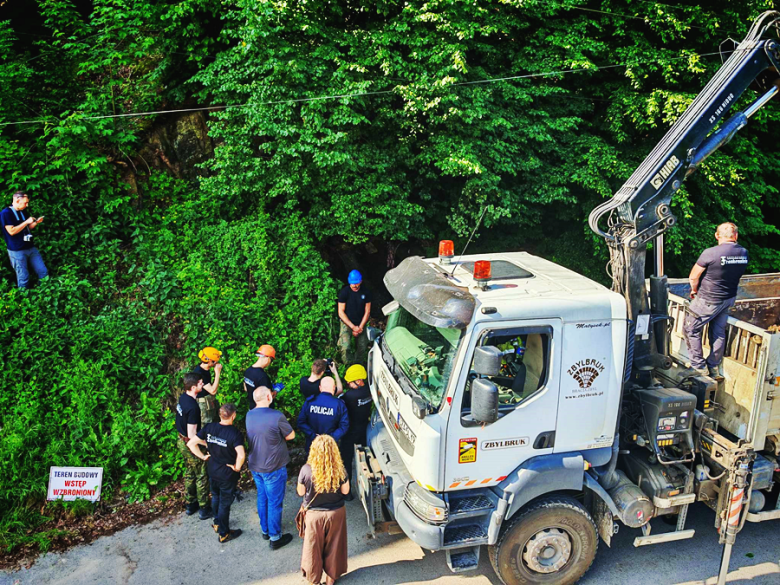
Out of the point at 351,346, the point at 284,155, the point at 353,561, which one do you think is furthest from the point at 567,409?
the point at 284,155

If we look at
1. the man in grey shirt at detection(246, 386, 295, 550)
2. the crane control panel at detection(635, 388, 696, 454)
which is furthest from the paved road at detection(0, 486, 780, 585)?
the crane control panel at detection(635, 388, 696, 454)

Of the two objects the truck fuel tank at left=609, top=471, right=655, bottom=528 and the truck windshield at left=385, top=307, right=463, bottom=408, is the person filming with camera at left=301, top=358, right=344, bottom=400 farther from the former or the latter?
the truck fuel tank at left=609, top=471, right=655, bottom=528

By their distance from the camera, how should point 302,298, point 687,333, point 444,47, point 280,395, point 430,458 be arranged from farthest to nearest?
1. point 302,298
2. point 444,47
3. point 280,395
4. point 687,333
5. point 430,458

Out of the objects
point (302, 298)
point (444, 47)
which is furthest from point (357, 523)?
point (444, 47)

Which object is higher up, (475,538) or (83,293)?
(83,293)

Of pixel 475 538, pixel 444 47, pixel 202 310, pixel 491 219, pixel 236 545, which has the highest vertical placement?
pixel 444 47

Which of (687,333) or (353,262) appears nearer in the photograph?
(687,333)

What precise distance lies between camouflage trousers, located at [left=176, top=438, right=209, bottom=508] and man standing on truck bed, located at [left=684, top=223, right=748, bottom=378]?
516 centimetres

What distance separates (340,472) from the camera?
16.3ft

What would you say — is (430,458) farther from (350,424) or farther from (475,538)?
(350,424)

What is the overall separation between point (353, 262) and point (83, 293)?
446 cm

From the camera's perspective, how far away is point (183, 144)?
10.2 metres

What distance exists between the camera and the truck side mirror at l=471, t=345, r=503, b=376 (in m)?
4.36

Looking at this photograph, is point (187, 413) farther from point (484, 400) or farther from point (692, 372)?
point (692, 372)
